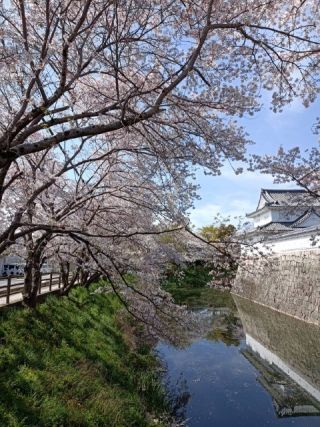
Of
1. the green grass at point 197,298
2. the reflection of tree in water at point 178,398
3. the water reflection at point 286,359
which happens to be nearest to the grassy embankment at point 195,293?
the green grass at point 197,298

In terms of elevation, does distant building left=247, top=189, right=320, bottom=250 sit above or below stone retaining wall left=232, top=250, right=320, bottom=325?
above

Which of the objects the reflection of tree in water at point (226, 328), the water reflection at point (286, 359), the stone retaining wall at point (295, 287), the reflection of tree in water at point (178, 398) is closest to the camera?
the reflection of tree in water at point (178, 398)

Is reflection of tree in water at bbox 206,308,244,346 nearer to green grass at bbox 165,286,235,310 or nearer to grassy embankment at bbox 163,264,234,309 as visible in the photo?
green grass at bbox 165,286,235,310

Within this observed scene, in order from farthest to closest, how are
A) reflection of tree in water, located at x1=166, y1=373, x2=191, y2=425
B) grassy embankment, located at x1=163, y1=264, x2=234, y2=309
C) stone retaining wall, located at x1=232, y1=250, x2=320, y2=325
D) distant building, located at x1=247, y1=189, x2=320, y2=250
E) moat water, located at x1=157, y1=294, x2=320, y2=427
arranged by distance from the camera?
grassy embankment, located at x1=163, y1=264, x2=234, y2=309
stone retaining wall, located at x1=232, y1=250, x2=320, y2=325
moat water, located at x1=157, y1=294, x2=320, y2=427
reflection of tree in water, located at x1=166, y1=373, x2=191, y2=425
distant building, located at x1=247, y1=189, x2=320, y2=250

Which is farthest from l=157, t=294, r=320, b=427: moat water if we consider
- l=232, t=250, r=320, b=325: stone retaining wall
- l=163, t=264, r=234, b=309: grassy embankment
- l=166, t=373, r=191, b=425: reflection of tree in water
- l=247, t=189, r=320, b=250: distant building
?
l=163, t=264, r=234, b=309: grassy embankment

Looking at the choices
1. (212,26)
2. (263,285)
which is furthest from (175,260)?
(263,285)

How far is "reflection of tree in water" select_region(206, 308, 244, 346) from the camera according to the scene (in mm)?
15081

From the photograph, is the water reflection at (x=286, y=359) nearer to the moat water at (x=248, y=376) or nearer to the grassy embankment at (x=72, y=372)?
the moat water at (x=248, y=376)

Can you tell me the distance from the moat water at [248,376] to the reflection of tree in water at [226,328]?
0.12ft

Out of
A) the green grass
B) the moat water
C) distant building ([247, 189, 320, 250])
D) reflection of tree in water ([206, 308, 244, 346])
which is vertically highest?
distant building ([247, 189, 320, 250])

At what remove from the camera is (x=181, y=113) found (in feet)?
16.4

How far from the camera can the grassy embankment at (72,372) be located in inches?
217

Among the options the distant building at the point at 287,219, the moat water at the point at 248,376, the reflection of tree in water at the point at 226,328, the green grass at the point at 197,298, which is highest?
the distant building at the point at 287,219

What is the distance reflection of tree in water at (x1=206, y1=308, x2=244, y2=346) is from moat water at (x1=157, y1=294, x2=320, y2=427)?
0.12 feet
